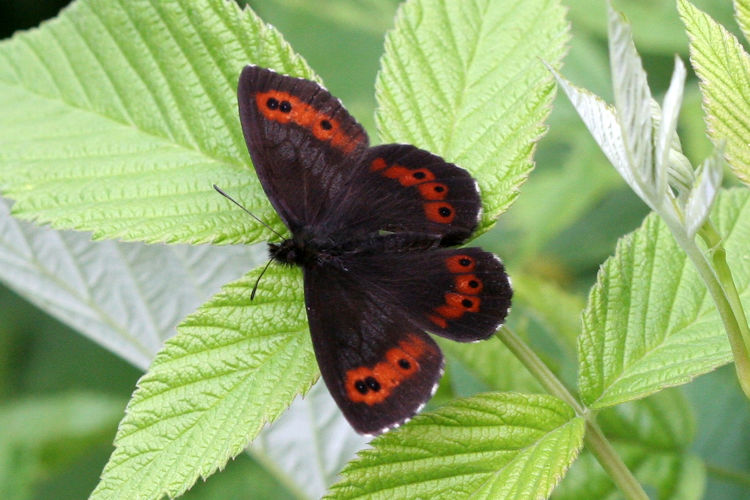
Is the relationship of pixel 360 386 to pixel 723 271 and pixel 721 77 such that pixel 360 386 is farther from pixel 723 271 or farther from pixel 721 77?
pixel 721 77

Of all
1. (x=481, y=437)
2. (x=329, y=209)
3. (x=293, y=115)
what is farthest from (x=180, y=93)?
(x=481, y=437)

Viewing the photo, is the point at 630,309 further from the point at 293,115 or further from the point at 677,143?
the point at 293,115

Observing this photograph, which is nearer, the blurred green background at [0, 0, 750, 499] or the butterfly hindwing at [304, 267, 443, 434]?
the butterfly hindwing at [304, 267, 443, 434]

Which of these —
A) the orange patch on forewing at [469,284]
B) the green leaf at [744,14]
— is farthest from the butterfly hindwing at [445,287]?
the green leaf at [744,14]

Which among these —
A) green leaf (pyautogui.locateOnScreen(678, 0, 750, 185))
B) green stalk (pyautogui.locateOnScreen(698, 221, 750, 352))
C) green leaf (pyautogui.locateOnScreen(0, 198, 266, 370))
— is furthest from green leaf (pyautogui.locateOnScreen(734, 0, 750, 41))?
green leaf (pyautogui.locateOnScreen(0, 198, 266, 370))

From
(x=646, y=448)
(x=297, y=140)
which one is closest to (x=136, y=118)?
(x=297, y=140)

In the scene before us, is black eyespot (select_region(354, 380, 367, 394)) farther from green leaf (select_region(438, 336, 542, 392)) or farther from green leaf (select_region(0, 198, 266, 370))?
green leaf (select_region(0, 198, 266, 370))
